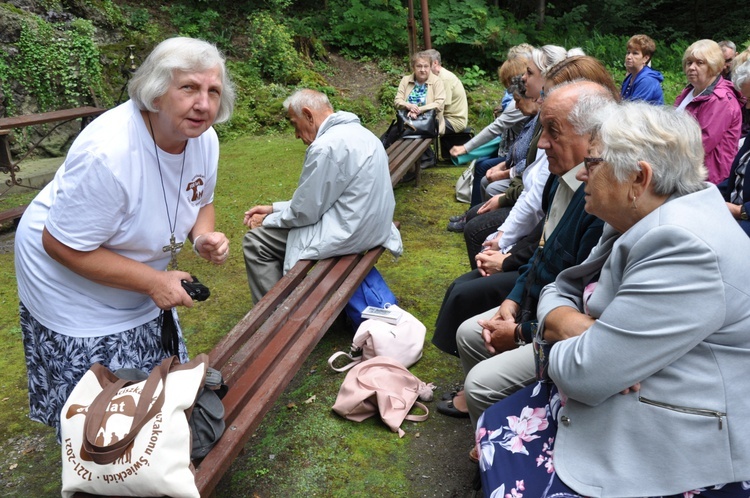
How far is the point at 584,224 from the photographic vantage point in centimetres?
245

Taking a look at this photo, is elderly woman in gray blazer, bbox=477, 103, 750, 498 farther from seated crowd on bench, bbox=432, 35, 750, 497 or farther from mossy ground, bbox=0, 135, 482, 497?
mossy ground, bbox=0, 135, 482, 497

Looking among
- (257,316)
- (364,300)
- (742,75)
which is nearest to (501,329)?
(257,316)

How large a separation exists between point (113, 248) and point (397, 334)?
5.66 ft

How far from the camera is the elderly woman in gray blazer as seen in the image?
1.65 metres

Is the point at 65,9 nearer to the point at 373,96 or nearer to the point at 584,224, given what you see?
the point at 373,96

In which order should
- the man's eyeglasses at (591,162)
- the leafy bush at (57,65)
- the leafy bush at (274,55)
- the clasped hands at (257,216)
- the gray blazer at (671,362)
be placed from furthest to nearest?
the leafy bush at (274,55) → the leafy bush at (57,65) → the clasped hands at (257,216) → the man's eyeglasses at (591,162) → the gray blazer at (671,362)

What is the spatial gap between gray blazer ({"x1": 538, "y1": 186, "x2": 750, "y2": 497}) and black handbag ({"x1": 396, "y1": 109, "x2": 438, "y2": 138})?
574 centimetres

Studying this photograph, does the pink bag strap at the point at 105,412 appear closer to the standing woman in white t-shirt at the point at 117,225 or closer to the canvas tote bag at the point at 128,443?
the canvas tote bag at the point at 128,443

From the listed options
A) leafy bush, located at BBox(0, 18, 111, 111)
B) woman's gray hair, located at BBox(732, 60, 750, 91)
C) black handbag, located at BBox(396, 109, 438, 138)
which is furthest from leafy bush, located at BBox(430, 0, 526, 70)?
woman's gray hair, located at BBox(732, 60, 750, 91)

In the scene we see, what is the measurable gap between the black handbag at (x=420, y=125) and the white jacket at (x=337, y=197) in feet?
11.5

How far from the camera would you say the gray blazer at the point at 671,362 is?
164 cm

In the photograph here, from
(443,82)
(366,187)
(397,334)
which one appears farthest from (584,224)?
(443,82)

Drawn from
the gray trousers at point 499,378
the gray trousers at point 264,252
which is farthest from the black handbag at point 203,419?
the gray trousers at point 264,252

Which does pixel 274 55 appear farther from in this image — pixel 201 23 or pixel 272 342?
pixel 272 342
